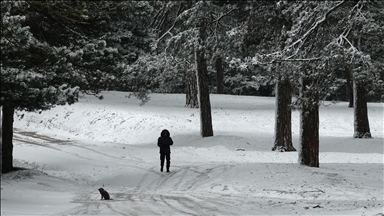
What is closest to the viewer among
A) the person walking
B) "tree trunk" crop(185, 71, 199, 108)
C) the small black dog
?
the small black dog

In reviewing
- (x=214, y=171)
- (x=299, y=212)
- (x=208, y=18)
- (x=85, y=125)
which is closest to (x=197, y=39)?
(x=208, y=18)

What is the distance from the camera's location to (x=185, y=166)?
17266 millimetres

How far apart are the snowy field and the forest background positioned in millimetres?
1511

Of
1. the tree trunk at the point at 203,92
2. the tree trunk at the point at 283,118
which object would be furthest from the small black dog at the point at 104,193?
the tree trunk at the point at 203,92

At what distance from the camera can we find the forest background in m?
10.1

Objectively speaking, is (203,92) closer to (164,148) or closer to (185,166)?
(185,166)

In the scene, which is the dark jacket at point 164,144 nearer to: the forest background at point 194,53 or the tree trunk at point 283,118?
the forest background at point 194,53

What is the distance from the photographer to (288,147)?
779 inches

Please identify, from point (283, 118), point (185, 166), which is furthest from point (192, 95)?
point (185, 166)

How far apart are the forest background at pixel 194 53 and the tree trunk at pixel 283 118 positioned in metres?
0.05

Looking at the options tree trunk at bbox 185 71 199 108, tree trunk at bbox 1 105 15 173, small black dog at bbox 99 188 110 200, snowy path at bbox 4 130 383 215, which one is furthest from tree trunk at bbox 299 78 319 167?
tree trunk at bbox 185 71 199 108

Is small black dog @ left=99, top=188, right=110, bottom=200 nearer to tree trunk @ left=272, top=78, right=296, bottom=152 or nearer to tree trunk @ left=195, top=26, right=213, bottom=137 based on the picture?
tree trunk @ left=272, top=78, right=296, bottom=152

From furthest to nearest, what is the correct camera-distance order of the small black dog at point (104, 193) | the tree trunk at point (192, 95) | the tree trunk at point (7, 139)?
the tree trunk at point (192, 95) → the tree trunk at point (7, 139) → the small black dog at point (104, 193)

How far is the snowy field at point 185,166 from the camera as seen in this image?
10203mm
